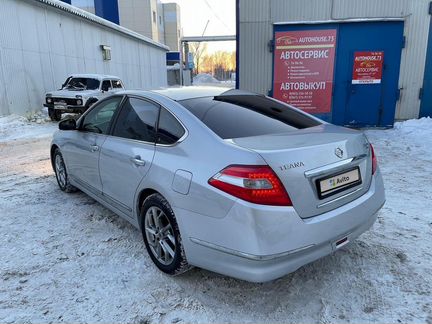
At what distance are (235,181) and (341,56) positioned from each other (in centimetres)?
856

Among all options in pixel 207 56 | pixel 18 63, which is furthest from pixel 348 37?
pixel 207 56

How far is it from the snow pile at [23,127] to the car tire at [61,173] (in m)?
6.61

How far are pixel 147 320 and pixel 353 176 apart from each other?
6.12 ft

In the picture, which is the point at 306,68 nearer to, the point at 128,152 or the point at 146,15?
the point at 128,152

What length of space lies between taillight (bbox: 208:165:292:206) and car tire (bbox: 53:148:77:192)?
3.39 metres

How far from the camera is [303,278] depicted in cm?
294

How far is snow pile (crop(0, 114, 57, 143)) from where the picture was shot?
37.0 feet

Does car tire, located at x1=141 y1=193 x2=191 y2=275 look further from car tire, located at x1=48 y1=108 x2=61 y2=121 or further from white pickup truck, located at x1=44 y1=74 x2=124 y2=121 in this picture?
car tire, located at x1=48 y1=108 x2=61 y2=121

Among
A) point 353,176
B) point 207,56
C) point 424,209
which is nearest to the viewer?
point 353,176

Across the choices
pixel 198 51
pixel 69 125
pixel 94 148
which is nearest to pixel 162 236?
pixel 94 148

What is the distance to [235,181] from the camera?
2.31m

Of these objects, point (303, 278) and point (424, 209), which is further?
point (424, 209)

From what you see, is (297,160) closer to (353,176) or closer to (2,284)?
(353,176)

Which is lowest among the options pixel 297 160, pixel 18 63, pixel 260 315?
pixel 260 315
